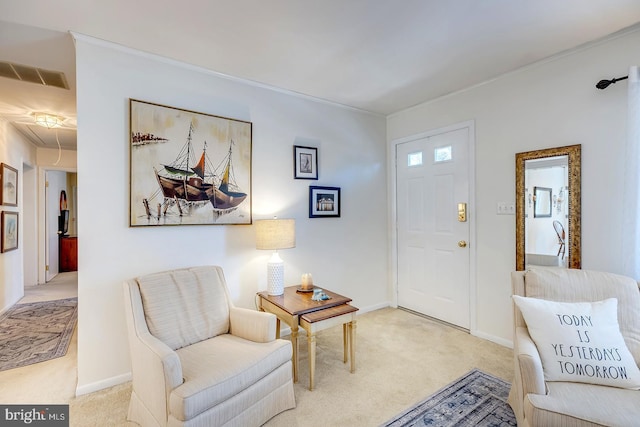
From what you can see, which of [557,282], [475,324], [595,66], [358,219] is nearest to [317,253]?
[358,219]

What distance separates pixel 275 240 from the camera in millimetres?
2512

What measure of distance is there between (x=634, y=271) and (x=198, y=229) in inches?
125

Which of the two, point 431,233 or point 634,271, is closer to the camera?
point 634,271

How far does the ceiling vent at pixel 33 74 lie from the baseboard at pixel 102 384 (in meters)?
Result: 2.55

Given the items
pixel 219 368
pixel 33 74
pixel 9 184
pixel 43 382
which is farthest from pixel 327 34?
pixel 9 184

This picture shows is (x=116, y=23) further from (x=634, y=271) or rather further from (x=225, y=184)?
(x=634, y=271)

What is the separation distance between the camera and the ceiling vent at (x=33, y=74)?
2.51 m

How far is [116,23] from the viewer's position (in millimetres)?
1956

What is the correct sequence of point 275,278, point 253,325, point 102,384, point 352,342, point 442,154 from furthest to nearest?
point 442,154
point 275,278
point 352,342
point 102,384
point 253,325

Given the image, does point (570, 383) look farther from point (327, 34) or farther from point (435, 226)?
point (327, 34)

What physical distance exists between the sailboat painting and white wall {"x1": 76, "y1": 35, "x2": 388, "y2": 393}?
76 millimetres

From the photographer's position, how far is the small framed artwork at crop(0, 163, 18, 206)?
3764 millimetres

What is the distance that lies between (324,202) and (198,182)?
4.40 feet

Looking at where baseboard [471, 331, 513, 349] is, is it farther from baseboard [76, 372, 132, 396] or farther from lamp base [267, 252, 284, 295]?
baseboard [76, 372, 132, 396]
